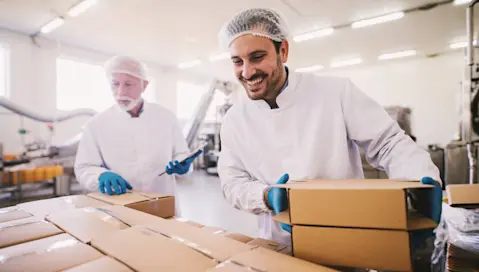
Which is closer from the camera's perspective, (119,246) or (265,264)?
(265,264)

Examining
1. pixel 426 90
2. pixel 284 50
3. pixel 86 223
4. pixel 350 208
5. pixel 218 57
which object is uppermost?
pixel 218 57

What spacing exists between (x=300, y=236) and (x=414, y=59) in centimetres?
918

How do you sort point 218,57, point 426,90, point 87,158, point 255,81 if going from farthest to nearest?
point 426,90
point 218,57
point 87,158
point 255,81

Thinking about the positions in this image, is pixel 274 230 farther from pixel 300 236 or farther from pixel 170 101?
pixel 170 101

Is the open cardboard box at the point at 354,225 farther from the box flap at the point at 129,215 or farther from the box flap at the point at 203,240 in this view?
the box flap at the point at 129,215

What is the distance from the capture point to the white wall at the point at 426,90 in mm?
7344

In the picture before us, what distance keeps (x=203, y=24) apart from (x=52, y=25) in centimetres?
272

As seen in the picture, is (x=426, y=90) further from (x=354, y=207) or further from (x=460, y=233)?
(x=354, y=207)

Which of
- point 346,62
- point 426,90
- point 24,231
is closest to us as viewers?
point 24,231

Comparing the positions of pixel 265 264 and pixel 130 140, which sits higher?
pixel 130 140

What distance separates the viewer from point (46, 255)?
0.61 meters

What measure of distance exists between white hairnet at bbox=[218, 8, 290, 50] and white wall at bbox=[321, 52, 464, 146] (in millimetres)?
8193

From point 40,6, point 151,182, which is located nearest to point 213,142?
point 40,6

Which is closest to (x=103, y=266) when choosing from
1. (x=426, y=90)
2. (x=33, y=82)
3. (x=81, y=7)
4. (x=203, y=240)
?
(x=203, y=240)
